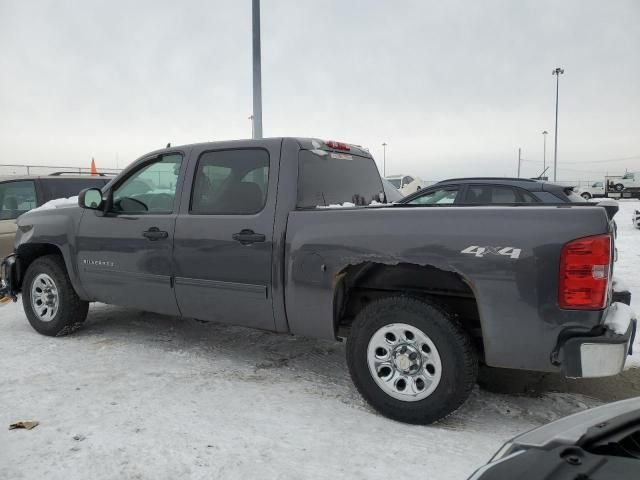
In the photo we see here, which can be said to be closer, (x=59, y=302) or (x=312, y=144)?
(x=312, y=144)

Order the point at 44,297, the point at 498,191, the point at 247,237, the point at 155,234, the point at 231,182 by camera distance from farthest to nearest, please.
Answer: the point at 498,191 → the point at 44,297 → the point at 155,234 → the point at 231,182 → the point at 247,237

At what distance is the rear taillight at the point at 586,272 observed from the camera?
2586 mm

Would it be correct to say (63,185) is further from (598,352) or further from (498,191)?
(598,352)

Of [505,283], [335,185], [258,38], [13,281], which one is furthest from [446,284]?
[258,38]

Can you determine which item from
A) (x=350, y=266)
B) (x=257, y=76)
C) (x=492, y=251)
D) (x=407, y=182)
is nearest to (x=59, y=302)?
(x=350, y=266)

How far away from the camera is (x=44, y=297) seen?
5.07 meters

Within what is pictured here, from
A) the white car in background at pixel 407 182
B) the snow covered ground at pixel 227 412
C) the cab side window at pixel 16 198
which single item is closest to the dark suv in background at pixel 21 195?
the cab side window at pixel 16 198

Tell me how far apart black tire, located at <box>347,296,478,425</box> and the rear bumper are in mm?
541

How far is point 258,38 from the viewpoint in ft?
34.8

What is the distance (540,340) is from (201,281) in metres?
2.49

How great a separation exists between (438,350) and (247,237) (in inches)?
62.7

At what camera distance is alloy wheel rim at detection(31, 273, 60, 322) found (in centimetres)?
499

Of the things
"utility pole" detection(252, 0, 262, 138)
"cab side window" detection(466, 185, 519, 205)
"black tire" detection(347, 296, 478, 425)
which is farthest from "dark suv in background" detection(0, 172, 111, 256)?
"cab side window" detection(466, 185, 519, 205)

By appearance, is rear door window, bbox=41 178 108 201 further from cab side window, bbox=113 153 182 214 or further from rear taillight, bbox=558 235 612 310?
rear taillight, bbox=558 235 612 310
